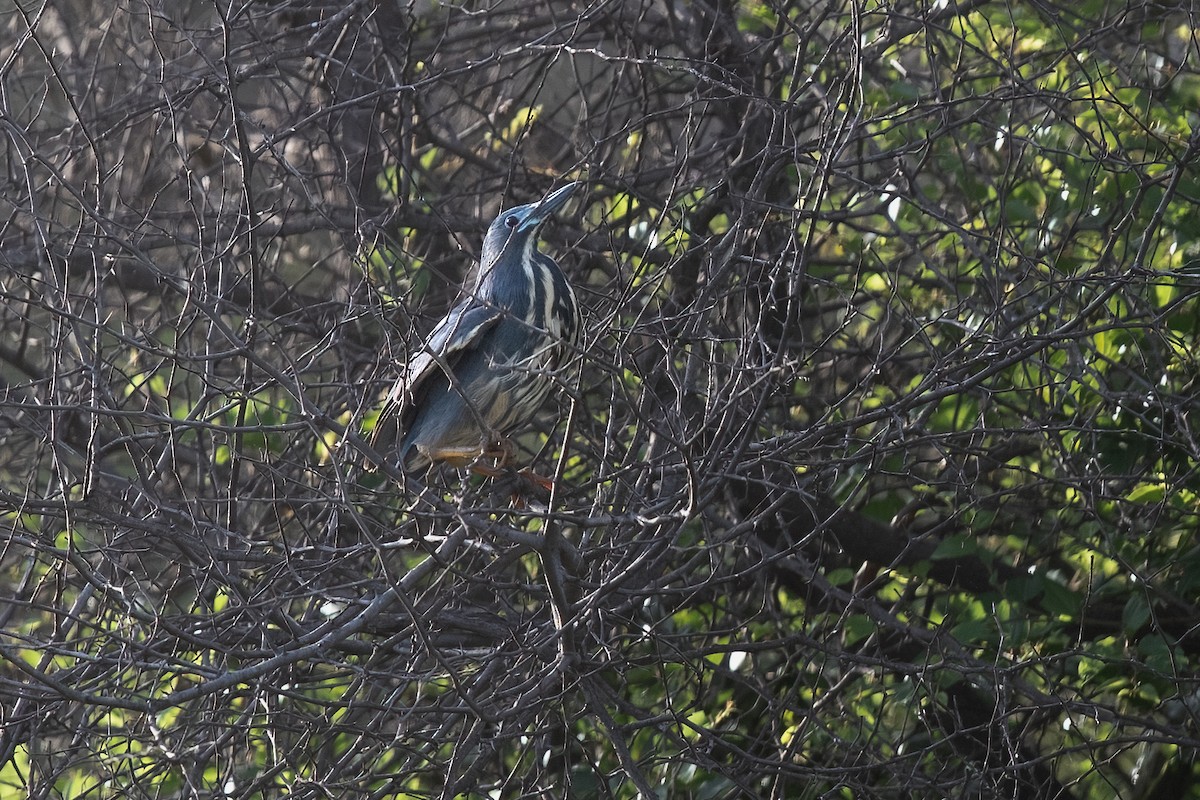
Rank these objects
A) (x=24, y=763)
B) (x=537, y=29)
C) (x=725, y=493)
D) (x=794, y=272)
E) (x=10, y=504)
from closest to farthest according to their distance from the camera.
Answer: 1. (x=10, y=504)
2. (x=794, y=272)
3. (x=24, y=763)
4. (x=725, y=493)
5. (x=537, y=29)

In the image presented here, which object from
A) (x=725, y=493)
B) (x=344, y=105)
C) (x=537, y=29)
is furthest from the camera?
(x=537, y=29)

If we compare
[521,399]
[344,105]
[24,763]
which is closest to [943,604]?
[521,399]

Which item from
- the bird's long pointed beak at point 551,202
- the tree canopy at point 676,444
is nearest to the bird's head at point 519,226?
the bird's long pointed beak at point 551,202

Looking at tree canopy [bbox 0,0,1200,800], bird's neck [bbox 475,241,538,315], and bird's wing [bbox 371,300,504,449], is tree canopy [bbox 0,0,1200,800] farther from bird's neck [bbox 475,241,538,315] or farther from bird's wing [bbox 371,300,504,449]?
bird's neck [bbox 475,241,538,315]

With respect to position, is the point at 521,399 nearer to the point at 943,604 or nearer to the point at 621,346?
the point at 621,346

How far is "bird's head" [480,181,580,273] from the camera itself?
4113mm

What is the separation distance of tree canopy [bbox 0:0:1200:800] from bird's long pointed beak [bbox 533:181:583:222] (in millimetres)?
139

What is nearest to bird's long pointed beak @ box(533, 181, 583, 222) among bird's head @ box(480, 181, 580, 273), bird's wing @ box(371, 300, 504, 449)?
bird's head @ box(480, 181, 580, 273)

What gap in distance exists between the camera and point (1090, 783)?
4727 mm

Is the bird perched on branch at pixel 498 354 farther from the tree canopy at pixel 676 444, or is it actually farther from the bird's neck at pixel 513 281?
the tree canopy at pixel 676 444

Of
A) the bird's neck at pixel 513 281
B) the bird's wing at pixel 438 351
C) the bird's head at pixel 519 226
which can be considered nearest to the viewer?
the bird's wing at pixel 438 351

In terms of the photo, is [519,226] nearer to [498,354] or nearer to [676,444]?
[498,354]

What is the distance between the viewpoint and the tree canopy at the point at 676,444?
3.31 m

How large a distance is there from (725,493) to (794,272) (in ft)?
5.27
